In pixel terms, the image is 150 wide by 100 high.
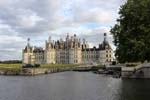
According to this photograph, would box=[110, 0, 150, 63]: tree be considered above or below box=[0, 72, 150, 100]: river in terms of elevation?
above

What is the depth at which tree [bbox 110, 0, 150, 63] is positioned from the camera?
5538 cm

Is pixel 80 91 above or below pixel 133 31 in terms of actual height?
below


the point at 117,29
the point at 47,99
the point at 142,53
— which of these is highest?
the point at 117,29

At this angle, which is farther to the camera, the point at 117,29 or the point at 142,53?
the point at 117,29

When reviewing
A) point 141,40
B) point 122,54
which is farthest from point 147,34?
point 122,54

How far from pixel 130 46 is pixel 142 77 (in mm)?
18703

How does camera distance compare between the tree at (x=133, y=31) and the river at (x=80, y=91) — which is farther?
the tree at (x=133, y=31)

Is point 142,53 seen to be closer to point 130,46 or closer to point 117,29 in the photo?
point 130,46

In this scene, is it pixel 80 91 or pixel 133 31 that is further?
pixel 133 31

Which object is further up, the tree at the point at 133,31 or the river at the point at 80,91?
the tree at the point at 133,31

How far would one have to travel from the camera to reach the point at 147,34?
55.0 metres

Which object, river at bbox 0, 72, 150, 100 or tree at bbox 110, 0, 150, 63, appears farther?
tree at bbox 110, 0, 150, 63

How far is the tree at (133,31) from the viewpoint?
182 feet

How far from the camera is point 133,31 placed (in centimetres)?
5850
